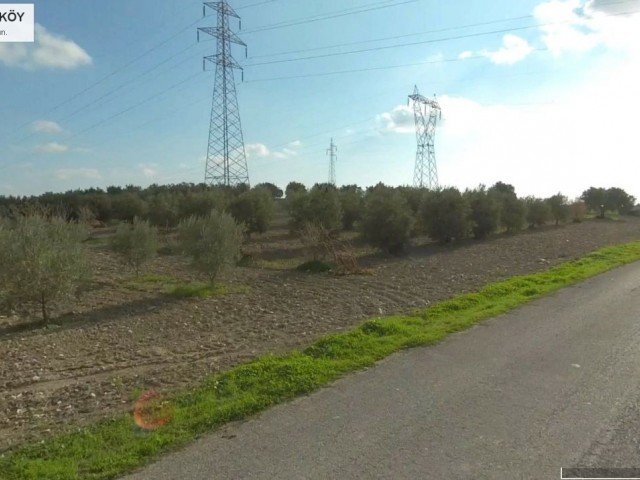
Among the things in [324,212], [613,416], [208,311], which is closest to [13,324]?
[208,311]

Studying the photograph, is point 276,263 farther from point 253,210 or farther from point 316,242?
point 253,210

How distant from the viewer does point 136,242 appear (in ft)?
64.7

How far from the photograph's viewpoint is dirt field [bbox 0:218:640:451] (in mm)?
6922

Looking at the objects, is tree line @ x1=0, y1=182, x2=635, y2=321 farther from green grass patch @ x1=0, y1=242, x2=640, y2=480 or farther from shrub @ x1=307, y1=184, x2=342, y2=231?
green grass patch @ x1=0, y1=242, x2=640, y2=480

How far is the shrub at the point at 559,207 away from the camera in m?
51.6

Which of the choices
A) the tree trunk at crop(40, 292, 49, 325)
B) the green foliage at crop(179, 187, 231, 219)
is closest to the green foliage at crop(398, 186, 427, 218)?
the green foliage at crop(179, 187, 231, 219)

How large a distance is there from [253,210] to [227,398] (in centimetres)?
2678

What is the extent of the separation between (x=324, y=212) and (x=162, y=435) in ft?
88.2

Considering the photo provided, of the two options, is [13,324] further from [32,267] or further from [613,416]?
[613,416]

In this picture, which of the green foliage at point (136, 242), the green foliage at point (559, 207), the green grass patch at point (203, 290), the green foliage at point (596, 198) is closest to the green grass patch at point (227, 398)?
the green grass patch at point (203, 290)

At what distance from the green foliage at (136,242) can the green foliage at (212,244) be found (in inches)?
104

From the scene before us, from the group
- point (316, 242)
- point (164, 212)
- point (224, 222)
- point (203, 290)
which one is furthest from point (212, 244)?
point (164, 212)

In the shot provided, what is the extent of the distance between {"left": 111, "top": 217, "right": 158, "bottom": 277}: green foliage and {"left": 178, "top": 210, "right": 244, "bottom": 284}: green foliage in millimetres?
2650

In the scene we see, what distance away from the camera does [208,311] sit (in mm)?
13648
